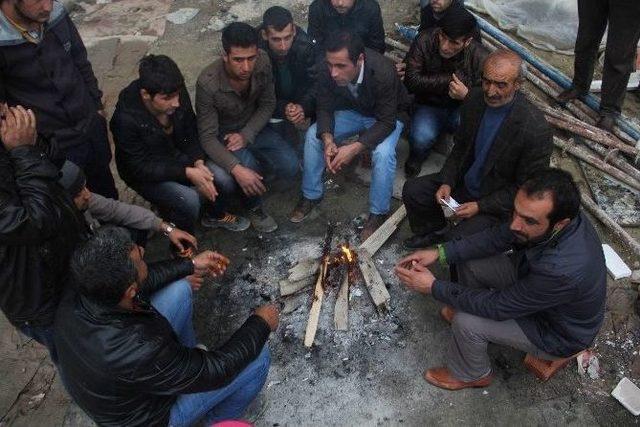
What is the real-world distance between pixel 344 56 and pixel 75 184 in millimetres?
3051

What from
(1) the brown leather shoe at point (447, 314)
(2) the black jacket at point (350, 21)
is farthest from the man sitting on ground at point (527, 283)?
(2) the black jacket at point (350, 21)

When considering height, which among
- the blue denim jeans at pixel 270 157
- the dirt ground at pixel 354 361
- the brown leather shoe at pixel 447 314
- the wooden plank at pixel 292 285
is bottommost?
the dirt ground at pixel 354 361

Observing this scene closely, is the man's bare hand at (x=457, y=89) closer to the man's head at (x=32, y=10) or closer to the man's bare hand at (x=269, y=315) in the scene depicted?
the man's bare hand at (x=269, y=315)

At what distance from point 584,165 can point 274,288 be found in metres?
4.41

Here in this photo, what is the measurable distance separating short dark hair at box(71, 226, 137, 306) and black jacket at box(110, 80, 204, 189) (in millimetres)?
2363

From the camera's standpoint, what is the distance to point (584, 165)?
6.52 meters

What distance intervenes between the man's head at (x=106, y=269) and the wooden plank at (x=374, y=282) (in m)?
2.66

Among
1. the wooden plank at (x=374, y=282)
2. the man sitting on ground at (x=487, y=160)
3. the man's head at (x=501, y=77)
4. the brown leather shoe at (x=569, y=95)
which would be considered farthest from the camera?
the brown leather shoe at (x=569, y=95)

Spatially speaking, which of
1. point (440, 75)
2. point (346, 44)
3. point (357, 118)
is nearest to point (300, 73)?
point (357, 118)

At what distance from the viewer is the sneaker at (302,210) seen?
6242 mm

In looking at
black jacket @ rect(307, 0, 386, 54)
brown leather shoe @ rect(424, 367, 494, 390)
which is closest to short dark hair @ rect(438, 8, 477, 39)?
black jacket @ rect(307, 0, 386, 54)

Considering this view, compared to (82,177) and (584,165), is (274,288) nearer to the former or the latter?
(82,177)

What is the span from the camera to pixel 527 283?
146 inches

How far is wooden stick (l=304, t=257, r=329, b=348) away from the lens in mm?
4840
